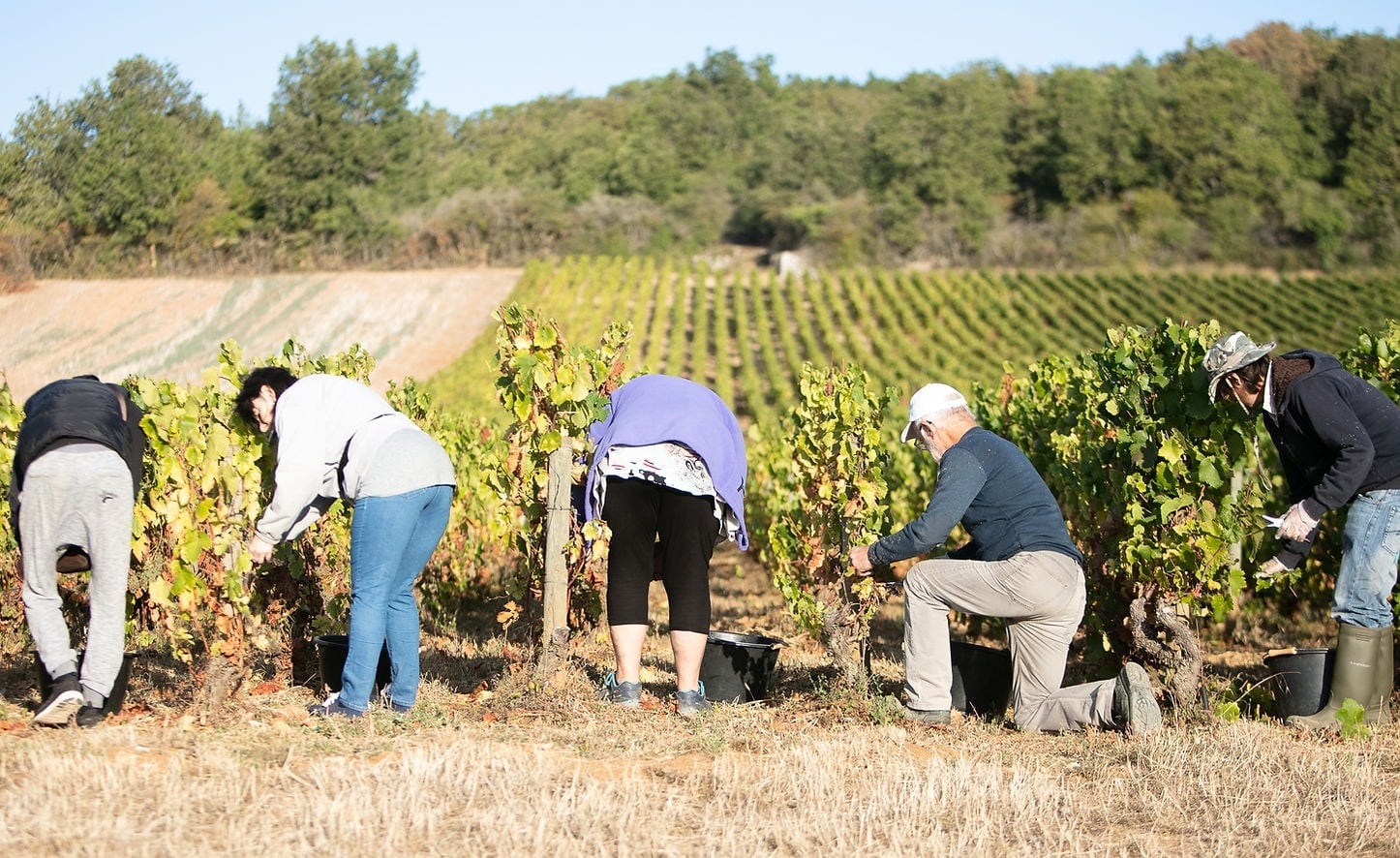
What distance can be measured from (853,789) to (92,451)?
2875mm

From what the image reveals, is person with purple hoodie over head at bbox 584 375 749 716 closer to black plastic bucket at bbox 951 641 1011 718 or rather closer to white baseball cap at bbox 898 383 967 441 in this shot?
white baseball cap at bbox 898 383 967 441

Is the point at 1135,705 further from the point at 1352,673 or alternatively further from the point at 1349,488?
the point at 1349,488

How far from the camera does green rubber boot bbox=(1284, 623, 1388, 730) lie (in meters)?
4.50

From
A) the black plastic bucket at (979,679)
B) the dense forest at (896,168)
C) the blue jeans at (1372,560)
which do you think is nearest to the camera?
the blue jeans at (1372,560)

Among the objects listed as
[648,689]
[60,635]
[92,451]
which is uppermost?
[92,451]

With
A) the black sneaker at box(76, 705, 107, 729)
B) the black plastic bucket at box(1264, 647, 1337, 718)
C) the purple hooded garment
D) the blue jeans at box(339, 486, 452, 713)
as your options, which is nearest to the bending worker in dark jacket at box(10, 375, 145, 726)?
the black sneaker at box(76, 705, 107, 729)

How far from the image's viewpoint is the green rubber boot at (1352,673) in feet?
14.8

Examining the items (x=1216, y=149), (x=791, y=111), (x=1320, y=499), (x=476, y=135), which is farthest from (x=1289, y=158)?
(x=1320, y=499)

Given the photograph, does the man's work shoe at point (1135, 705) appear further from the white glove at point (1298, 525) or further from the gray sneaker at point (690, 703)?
the gray sneaker at point (690, 703)

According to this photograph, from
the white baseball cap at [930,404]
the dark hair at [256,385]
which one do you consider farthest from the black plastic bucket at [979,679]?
the dark hair at [256,385]

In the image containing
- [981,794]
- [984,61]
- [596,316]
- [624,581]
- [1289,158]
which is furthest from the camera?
[984,61]

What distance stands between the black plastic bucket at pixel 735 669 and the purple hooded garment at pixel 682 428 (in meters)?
0.48

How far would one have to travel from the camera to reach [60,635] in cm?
430

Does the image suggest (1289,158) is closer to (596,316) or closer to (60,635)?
(596,316)
